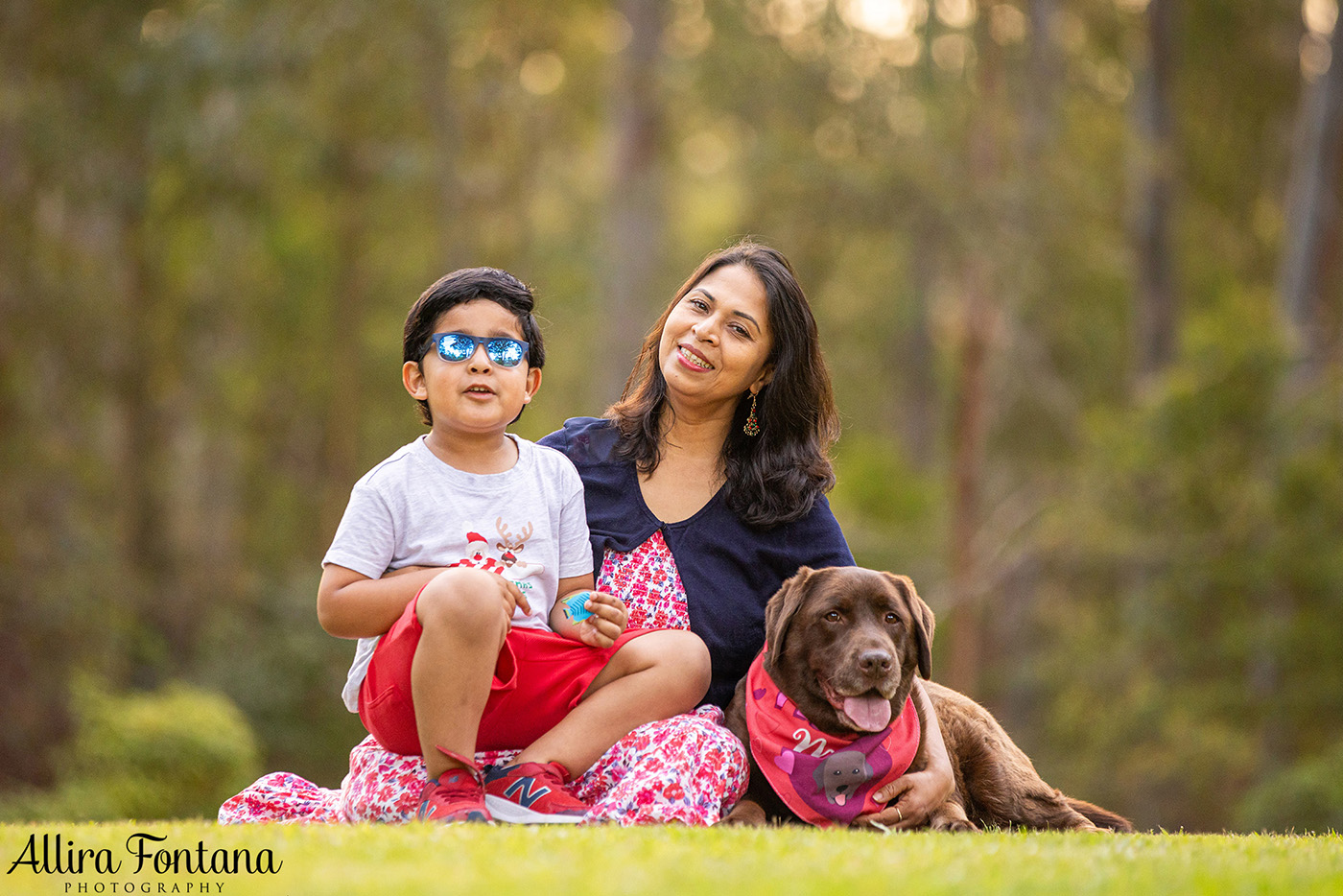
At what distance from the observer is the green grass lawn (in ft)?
8.71

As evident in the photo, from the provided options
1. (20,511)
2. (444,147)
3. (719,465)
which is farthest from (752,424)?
(444,147)

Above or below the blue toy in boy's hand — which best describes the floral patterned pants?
below

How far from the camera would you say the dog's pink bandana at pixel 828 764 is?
4.15 m

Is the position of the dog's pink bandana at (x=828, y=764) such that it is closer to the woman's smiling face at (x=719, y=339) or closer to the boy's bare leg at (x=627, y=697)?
the boy's bare leg at (x=627, y=697)

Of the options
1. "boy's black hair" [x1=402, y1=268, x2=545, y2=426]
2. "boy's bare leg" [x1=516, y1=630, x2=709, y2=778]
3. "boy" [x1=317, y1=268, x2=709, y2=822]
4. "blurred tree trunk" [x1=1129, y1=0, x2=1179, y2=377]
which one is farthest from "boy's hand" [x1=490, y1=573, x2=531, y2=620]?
"blurred tree trunk" [x1=1129, y1=0, x2=1179, y2=377]

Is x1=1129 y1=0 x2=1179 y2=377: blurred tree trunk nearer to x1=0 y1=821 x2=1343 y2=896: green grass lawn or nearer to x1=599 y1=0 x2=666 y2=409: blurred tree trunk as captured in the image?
x1=599 y1=0 x2=666 y2=409: blurred tree trunk

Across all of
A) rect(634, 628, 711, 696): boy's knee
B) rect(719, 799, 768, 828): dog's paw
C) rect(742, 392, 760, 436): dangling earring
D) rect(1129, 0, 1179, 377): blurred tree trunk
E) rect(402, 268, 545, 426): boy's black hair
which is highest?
rect(1129, 0, 1179, 377): blurred tree trunk

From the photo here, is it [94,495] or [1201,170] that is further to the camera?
[1201,170]

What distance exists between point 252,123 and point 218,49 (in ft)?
4.14

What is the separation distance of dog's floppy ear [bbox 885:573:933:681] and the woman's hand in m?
0.27

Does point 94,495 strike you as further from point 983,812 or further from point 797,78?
point 983,812

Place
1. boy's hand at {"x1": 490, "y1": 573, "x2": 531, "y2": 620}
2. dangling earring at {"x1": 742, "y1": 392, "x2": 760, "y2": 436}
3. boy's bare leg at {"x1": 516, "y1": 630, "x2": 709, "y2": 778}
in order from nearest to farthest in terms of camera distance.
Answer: boy's hand at {"x1": 490, "y1": 573, "x2": 531, "y2": 620} → boy's bare leg at {"x1": 516, "y1": 630, "x2": 709, "y2": 778} → dangling earring at {"x1": 742, "y1": 392, "x2": 760, "y2": 436}

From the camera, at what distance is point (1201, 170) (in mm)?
23172

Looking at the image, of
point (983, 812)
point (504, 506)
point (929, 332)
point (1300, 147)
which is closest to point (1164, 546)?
point (1300, 147)
